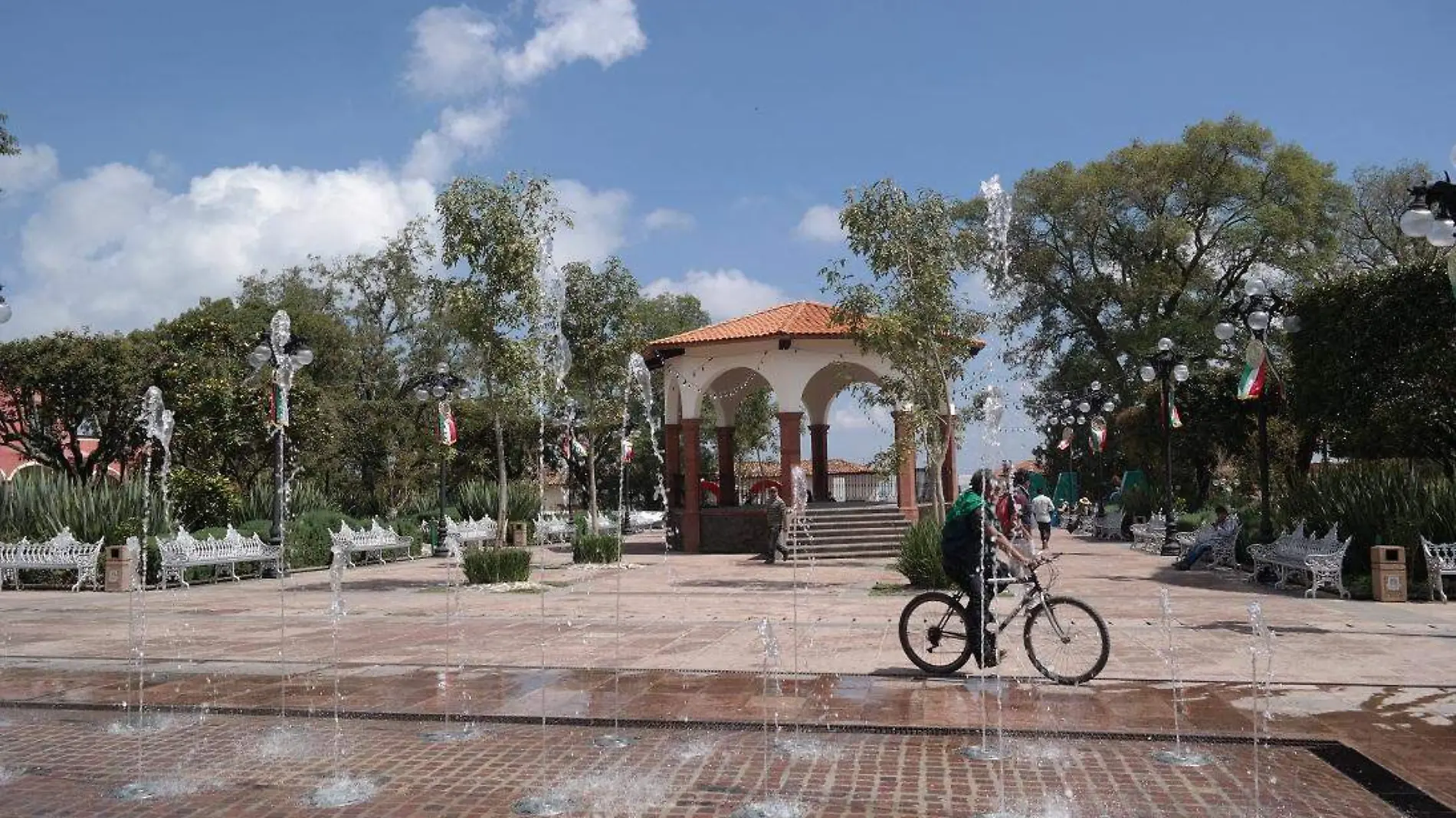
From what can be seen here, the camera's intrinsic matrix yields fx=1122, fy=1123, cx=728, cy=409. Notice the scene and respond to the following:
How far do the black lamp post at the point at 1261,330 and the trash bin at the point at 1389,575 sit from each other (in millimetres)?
3768

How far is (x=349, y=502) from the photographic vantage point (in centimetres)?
3512

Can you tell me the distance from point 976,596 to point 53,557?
15.8m

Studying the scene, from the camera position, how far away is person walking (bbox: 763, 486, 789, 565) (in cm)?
2264

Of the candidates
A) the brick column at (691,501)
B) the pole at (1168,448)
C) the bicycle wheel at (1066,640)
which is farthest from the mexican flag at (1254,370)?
the brick column at (691,501)

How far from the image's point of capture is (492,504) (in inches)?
1243

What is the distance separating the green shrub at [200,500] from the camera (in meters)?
21.7

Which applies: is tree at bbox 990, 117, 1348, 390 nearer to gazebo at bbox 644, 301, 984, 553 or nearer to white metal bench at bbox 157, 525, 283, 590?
gazebo at bbox 644, 301, 984, 553

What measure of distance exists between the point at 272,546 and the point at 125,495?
263cm

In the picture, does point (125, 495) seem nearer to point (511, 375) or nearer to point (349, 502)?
point (511, 375)

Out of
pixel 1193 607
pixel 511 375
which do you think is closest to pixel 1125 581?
pixel 1193 607

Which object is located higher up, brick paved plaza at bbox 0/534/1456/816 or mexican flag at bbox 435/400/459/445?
mexican flag at bbox 435/400/459/445

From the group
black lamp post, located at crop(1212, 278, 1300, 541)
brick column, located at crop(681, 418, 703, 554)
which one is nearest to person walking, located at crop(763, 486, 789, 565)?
brick column, located at crop(681, 418, 703, 554)

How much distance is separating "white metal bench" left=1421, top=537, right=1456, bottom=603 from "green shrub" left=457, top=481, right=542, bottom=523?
22108 millimetres

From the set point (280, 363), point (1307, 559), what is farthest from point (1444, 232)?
point (280, 363)
